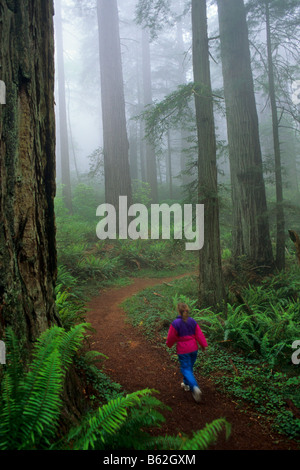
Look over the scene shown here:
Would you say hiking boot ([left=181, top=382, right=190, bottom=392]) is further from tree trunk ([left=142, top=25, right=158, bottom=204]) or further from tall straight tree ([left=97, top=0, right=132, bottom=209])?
tree trunk ([left=142, top=25, right=158, bottom=204])

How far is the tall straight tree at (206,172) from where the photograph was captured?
6766mm

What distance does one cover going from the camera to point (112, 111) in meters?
14.5

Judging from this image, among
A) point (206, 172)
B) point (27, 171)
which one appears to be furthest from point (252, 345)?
point (27, 171)

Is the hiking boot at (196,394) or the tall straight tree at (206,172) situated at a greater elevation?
the tall straight tree at (206,172)

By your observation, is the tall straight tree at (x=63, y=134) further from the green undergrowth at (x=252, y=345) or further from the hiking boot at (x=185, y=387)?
the hiking boot at (x=185, y=387)

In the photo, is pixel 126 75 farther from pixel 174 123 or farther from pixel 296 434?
pixel 296 434

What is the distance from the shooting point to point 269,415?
3426 millimetres

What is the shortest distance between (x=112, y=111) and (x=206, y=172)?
966cm

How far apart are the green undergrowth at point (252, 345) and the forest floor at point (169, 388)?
0.57 ft

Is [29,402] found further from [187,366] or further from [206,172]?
[206,172]

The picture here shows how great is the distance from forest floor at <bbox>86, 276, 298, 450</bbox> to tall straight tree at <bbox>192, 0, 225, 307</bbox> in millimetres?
2178

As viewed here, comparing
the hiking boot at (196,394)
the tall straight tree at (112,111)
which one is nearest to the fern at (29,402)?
the hiking boot at (196,394)

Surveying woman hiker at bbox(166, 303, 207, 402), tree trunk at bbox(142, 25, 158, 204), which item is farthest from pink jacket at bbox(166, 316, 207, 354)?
tree trunk at bbox(142, 25, 158, 204)

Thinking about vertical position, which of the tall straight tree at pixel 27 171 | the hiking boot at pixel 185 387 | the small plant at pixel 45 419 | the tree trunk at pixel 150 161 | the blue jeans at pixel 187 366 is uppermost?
the tree trunk at pixel 150 161
